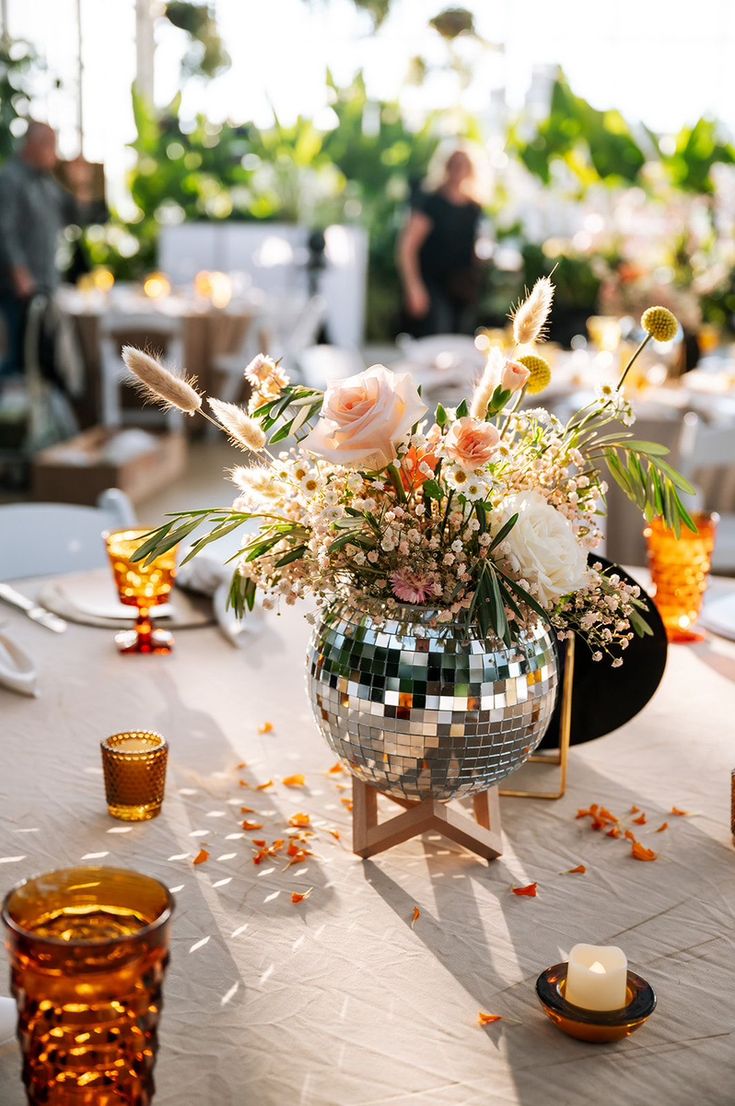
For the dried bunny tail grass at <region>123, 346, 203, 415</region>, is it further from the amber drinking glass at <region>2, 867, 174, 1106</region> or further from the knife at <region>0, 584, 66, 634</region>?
the knife at <region>0, 584, 66, 634</region>

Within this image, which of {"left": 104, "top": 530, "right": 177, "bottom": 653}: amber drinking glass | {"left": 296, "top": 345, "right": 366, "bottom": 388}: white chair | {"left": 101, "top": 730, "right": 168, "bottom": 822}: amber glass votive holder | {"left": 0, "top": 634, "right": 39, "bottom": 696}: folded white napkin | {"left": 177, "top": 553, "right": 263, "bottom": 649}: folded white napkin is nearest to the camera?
{"left": 101, "top": 730, "right": 168, "bottom": 822}: amber glass votive holder

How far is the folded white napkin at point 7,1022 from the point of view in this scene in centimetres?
80

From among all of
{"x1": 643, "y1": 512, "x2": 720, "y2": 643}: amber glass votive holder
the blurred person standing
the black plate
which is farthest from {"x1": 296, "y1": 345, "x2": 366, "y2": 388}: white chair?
the black plate

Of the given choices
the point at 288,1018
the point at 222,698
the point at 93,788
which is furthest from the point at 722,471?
the point at 288,1018

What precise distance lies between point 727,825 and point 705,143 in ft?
27.3

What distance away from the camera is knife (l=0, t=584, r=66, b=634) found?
1706 mm

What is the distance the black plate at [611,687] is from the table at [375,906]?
5cm

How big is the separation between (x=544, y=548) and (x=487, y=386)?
0.47ft

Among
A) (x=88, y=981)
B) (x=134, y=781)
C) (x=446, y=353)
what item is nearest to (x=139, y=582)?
(x=134, y=781)

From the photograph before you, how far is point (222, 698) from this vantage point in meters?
1.48

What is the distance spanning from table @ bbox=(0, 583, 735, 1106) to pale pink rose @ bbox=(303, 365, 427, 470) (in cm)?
38

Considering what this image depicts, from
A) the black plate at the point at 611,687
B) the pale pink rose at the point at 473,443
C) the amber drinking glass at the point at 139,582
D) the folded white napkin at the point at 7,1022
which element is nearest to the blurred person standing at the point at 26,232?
the amber drinking glass at the point at 139,582

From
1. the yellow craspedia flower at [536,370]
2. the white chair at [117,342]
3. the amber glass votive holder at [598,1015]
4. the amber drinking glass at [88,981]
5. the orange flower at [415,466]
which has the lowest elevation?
the white chair at [117,342]

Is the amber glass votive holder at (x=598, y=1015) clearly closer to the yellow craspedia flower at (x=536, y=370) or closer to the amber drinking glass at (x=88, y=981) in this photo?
the amber drinking glass at (x=88, y=981)
